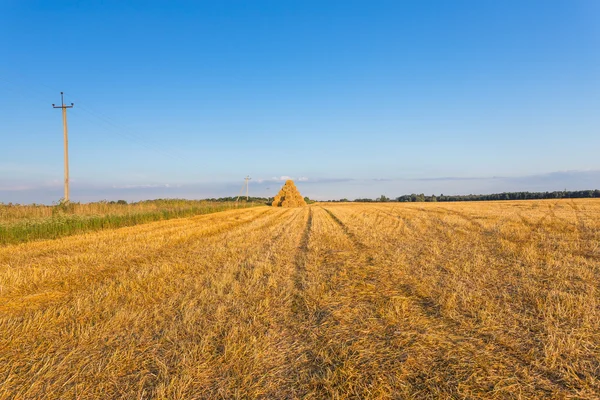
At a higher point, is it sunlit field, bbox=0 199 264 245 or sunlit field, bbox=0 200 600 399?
sunlit field, bbox=0 199 264 245

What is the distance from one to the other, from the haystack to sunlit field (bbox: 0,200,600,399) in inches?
1662

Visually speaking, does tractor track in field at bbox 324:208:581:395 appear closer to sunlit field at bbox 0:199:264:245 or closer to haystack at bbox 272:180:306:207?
sunlit field at bbox 0:199:264:245

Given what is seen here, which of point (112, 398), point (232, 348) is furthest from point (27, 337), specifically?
point (232, 348)

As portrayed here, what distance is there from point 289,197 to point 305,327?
46688 mm

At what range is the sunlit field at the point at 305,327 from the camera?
261cm

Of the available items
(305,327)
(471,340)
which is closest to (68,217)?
(305,327)

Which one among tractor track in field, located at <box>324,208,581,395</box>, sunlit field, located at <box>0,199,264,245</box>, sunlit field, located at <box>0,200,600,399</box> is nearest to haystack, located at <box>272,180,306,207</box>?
sunlit field, located at <box>0,199,264,245</box>

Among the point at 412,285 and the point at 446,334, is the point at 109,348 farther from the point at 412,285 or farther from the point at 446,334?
the point at 412,285

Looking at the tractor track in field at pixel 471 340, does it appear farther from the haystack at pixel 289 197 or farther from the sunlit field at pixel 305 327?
the haystack at pixel 289 197

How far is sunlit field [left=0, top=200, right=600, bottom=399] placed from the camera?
261cm

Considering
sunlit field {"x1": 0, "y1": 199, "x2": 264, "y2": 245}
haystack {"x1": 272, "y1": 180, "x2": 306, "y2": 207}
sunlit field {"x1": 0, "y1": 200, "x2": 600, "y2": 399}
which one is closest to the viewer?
sunlit field {"x1": 0, "y1": 200, "x2": 600, "y2": 399}

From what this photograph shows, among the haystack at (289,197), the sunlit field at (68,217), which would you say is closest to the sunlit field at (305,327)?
the sunlit field at (68,217)

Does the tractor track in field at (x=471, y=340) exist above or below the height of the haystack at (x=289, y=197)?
below

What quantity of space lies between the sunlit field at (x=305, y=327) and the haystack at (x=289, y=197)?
42.2 meters
